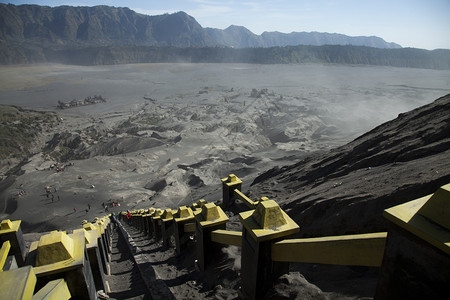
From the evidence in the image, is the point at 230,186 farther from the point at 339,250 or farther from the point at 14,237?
the point at 339,250

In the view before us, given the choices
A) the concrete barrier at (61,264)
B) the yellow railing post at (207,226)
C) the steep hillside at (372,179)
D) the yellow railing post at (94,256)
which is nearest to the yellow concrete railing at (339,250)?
the yellow railing post at (207,226)

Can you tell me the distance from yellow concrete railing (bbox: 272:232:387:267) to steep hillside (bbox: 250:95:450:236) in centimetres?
252

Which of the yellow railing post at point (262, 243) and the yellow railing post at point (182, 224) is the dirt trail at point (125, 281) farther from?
the yellow railing post at point (262, 243)

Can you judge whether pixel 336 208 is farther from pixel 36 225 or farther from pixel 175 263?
pixel 36 225

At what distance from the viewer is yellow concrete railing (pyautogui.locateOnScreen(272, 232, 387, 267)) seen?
5.89 feet

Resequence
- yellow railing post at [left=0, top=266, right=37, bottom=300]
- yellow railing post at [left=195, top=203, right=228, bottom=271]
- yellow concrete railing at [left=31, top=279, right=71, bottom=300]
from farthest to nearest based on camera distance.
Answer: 1. yellow railing post at [left=195, top=203, right=228, bottom=271]
2. yellow concrete railing at [left=31, top=279, right=71, bottom=300]
3. yellow railing post at [left=0, top=266, right=37, bottom=300]

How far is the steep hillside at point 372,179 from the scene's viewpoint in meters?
4.39

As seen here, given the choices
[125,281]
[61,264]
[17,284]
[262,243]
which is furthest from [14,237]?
[262,243]

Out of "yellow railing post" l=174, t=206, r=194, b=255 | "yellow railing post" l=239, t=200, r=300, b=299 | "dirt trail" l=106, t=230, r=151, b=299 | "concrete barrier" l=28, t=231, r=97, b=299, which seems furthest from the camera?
"yellow railing post" l=174, t=206, r=194, b=255

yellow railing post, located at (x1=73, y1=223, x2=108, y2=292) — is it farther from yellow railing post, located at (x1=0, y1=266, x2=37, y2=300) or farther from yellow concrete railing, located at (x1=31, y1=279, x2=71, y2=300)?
yellow railing post, located at (x1=0, y1=266, x2=37, y2=300)

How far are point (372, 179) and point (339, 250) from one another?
444 centimetres

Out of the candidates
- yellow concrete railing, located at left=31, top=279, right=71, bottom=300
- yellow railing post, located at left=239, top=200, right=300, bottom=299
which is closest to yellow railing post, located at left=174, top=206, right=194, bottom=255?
yellow railing post, located at left=239, top=200, right=300, bottom=299

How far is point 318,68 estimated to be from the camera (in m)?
144

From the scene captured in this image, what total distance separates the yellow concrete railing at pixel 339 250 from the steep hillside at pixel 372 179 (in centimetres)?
252
